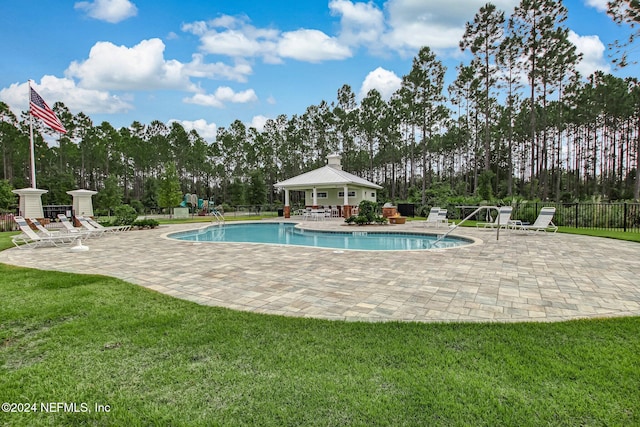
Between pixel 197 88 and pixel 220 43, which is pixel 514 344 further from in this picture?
pixel 197 88

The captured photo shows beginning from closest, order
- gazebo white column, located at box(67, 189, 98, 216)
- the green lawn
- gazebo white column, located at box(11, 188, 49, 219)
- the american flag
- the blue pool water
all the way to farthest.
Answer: the green lawn
the blue pool water
gazebo white column, located at box(11, 188, 49, 219)
the american flag
gazebo white column, located at box(67, 189, 98, 216)

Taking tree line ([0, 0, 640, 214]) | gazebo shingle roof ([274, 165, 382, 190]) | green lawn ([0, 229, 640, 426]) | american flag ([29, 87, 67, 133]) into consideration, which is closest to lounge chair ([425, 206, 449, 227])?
gazebo shingle roof ([274, 165, 382, 190])

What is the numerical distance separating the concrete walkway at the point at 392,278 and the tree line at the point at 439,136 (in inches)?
655

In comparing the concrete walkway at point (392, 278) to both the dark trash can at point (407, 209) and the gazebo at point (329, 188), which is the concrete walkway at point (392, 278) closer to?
the gazebo at point (329, 188)

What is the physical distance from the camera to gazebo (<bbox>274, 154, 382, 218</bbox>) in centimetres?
2239

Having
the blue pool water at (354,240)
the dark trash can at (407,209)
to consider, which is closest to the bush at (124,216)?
the blue pool water at (354,240)

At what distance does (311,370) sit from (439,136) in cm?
4998

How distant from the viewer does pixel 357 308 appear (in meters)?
3.81

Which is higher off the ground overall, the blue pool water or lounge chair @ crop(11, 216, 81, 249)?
lounge chair @ crop(11, 216, 81, 249)

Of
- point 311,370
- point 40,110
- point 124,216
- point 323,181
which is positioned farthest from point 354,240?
point 40,110

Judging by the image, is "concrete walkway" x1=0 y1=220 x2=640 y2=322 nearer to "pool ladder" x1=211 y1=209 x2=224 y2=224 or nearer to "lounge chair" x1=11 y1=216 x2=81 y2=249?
"lounge chair" x1=11 y1=216 x2=81 y2=249

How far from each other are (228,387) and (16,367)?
5.97ft

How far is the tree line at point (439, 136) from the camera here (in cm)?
2333

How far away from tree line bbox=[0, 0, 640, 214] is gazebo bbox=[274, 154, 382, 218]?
17.7ft
